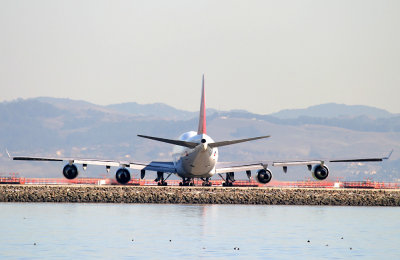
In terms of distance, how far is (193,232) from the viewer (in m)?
65.3

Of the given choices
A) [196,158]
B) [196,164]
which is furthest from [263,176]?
[196,158]

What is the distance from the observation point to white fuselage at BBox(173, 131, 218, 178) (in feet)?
321

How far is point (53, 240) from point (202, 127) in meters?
50.6

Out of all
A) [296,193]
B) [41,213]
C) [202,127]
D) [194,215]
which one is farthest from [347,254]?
[202,127]

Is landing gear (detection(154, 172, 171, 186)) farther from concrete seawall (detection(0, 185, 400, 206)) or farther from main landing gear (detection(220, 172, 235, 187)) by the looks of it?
concrete seawall (detection(0, 185, 400, 206))

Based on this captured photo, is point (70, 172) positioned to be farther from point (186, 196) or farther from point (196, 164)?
point (196, 164)

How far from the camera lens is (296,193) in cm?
10006

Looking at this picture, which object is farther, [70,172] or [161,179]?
[161,179]

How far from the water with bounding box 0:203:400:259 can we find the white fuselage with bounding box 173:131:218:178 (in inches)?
327

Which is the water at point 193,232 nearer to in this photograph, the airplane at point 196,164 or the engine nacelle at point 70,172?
the airplane at point 196,164

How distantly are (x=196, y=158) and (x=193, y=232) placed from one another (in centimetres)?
3486

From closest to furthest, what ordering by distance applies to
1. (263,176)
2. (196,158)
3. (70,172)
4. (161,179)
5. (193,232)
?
(193,232) → (70,172) → (196,158) → (263,176) → (161,179)

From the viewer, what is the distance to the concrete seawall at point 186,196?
309ft

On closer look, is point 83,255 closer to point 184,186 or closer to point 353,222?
point 353,222
